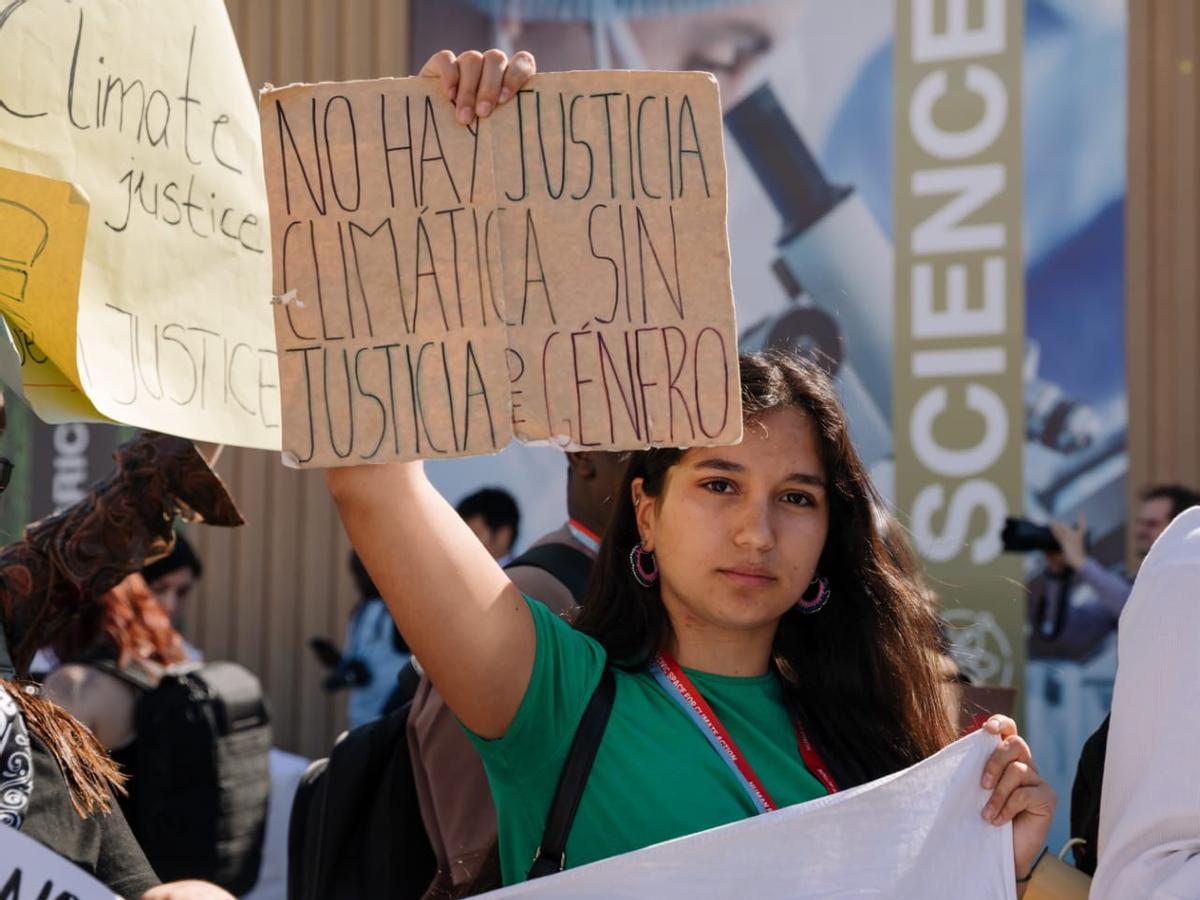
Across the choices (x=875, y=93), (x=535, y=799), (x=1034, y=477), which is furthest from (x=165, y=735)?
(x=875, y=93)

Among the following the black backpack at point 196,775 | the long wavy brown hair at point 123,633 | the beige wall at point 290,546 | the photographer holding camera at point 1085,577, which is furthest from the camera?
the beige wall at point 290,546

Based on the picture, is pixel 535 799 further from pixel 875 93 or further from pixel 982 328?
pixel 875 93

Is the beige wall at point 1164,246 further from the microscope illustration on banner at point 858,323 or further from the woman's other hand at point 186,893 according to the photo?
the woman's other hand at point 186,893

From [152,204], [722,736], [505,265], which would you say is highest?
[152,204]

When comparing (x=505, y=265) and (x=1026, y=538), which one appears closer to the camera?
(x=505, y=265)

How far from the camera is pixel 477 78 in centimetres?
165

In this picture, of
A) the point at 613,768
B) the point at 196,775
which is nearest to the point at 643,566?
the point at 613,768

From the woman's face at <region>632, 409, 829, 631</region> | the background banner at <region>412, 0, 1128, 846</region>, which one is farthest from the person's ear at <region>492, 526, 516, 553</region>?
the woman's face at <region>632, 409, 829, 631</region>

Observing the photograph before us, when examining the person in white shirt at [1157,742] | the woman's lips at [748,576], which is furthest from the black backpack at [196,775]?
the person in white shirt at [1157,742]

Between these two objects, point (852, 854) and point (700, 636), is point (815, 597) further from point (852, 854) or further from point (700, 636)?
point (852, 854)

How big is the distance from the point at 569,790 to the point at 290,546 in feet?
15.7

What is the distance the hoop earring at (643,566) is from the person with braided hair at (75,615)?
60 cm

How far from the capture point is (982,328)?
518cm

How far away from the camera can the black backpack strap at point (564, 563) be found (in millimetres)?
2605
